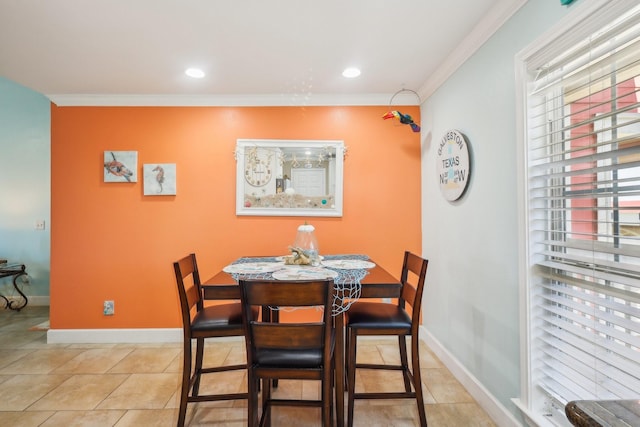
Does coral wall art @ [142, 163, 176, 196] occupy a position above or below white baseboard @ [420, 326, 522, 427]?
above

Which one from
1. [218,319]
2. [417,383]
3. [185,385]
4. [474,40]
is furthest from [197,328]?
[474,40]

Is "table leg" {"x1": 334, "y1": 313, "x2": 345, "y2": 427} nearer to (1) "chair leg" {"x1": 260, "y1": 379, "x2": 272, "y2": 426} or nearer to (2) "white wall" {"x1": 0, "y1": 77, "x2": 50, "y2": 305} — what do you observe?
(1) "chair leg" {"x1": 260, "y1": 379, "x2": 272, "y2": 426}

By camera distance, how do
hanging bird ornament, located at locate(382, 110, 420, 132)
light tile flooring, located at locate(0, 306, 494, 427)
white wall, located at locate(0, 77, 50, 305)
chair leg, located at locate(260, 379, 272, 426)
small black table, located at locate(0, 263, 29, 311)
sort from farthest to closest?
white wall, located at locate(0, 77, 50, 305), small black table, located at locate(0, 263, 29, 311), hanging bird ornament, located at locate(382, 110, 420, 132), light tile flooring, located at locate(0, 306, 494, 427), chair leg, located at locate(260, 379, 272, 426)

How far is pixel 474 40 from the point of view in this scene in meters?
1.91

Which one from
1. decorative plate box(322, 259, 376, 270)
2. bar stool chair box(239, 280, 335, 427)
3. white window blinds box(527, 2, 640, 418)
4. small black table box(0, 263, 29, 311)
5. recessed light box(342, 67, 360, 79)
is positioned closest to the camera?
white window blinds box(527, 2, 640, 418)

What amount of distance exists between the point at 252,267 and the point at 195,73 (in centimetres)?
164

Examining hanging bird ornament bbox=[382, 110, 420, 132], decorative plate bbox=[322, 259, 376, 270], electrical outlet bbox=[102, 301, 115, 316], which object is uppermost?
hanging bird ornament bbox=[382, 110, 420, 132]

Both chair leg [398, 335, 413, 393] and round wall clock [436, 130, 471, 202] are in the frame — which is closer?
chair leg [398, 335, 413, 393]

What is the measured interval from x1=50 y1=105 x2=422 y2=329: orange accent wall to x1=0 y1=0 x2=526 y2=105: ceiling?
21 centimetres

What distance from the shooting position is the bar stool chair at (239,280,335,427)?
1316mm

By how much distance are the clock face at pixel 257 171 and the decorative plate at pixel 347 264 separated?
3.71 feet

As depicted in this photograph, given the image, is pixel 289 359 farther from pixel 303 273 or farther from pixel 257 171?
pixel 257 171

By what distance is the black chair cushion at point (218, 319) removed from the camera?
1738 millimetres

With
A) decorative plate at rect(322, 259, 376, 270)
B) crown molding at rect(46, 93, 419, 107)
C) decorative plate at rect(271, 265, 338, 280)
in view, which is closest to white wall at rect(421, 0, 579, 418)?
crown molding at rect(46, 93, 419, 107)
